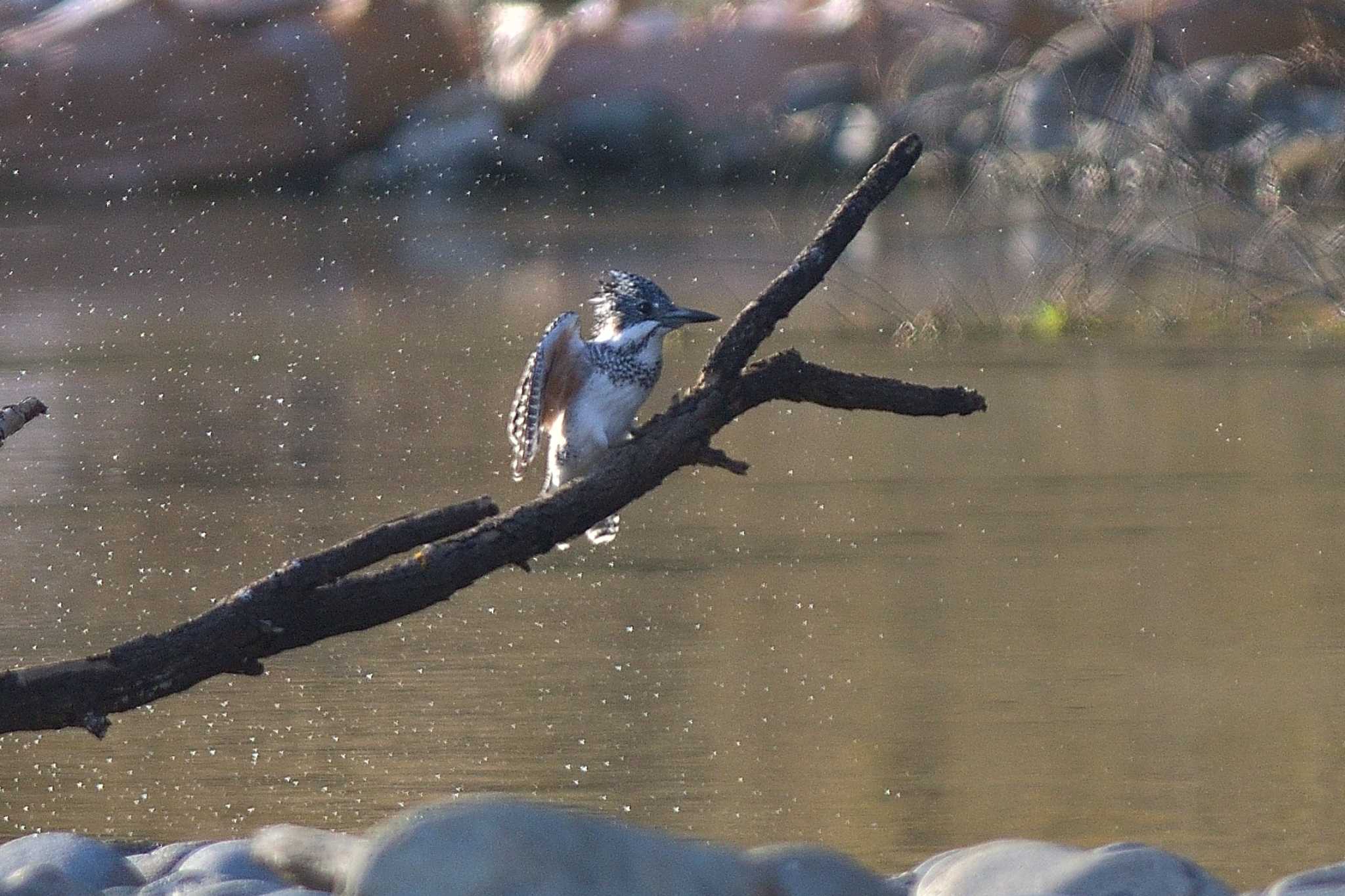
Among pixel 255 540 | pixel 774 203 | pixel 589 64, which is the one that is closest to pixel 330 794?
pixel 255 540

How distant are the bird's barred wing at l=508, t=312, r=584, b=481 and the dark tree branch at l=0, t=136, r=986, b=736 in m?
0.77

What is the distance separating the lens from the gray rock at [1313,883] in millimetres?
3258

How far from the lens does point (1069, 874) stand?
3.28 metres

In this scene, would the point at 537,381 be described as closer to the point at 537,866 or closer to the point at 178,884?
the point at 178,884

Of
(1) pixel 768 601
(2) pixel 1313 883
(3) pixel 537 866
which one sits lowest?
(2) pixel 1313 883

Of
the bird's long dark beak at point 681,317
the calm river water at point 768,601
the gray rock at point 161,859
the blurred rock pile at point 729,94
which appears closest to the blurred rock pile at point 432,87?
the blurred rock pile at point 729,94

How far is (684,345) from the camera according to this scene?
10.2 m

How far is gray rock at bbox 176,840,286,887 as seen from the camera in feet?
11.4

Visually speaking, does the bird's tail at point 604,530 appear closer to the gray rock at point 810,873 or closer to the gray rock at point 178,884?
the gray rock at point 178,884

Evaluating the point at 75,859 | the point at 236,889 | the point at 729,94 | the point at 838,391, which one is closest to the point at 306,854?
the point at 236,889

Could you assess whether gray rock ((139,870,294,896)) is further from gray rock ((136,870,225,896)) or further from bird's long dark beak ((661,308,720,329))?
bird's long dark beak ((661,308,720,329))

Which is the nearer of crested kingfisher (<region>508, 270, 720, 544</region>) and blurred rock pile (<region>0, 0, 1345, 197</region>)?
crested kingfisher (<region>508, 270, 720, 544</region>)

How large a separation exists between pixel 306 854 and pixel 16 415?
717 mm

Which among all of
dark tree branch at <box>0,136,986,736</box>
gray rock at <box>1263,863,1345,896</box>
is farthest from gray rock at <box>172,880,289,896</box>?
gray rock at <box>1263,863,1345,896</box>
